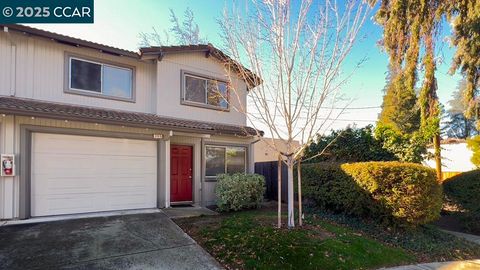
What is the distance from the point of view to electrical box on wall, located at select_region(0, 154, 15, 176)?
24.1 ft

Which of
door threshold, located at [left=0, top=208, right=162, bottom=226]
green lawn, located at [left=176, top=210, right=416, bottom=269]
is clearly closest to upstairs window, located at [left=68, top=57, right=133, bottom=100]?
door threshold, located at [left=0, top=208, right=162, bottom=226]

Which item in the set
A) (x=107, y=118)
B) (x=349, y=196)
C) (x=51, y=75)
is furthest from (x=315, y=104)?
(x=51, y=75)

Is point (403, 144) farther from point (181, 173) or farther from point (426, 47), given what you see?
point (181, 173)

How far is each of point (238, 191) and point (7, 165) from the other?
6.44 metres

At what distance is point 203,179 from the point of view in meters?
11.0

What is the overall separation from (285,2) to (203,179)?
6.84 metres

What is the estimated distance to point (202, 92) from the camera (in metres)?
11.7

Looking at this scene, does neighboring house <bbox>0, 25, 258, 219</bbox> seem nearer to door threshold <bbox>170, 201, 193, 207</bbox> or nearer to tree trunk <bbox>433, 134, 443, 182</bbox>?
door threshold <bbox>170, 201, 193, 207</bbox>

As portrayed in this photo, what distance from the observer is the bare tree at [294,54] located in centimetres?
659

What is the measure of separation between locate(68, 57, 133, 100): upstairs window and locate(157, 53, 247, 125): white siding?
109cm

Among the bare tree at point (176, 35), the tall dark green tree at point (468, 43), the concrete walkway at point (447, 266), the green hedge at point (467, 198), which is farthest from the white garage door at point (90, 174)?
the tall dark green tree at point (468, 43)

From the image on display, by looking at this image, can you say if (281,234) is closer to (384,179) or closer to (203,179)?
(384,179)

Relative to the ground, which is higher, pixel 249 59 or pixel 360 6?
pixel 360 6

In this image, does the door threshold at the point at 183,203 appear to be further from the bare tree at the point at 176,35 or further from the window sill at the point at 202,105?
the bare tree at the point at 176,35
